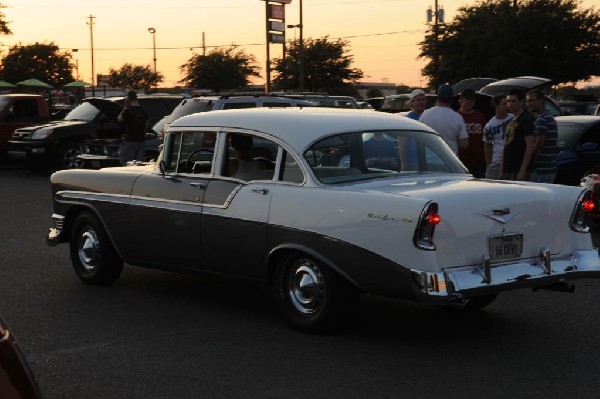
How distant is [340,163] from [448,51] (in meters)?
50.6

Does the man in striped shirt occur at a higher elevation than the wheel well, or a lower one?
higher

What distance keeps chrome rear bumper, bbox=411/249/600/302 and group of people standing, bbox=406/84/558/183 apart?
3.73 metres

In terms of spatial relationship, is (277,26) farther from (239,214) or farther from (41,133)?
(239,214)

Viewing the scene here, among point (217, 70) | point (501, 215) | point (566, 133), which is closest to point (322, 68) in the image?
point (217, 70)

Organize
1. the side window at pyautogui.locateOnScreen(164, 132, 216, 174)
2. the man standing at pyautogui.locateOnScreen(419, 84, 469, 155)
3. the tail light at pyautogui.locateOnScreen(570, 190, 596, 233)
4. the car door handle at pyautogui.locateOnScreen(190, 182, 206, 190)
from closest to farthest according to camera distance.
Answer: the tail light at pyautogui.locateOnScreen(570, 190, 596, 233)
the car door handle at pyautogui.locateOnScreen(190, 182, 206, 190)
the side window at pyautogui.locateOnScreen(164, 132, 216, 174)
the man standing at pyautogui.locateOnScreen(419, 84, 469, 155)

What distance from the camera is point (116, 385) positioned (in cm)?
569

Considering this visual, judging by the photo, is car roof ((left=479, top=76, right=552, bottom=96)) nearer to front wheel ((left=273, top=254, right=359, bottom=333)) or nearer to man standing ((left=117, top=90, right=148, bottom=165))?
man standing ((left=117, top=90, right=148, bottom=165))

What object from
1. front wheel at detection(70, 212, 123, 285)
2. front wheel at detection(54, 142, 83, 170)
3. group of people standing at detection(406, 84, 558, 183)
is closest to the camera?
front wheel at detection(70, 212, 123, 285)

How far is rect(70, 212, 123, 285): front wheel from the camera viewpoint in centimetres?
861

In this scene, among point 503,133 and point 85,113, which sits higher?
point 85,113

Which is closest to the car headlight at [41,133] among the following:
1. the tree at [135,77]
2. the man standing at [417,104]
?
the man standing at [417,104]

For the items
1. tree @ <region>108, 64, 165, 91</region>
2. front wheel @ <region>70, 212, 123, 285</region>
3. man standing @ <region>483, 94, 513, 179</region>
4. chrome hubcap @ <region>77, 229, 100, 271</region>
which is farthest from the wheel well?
tree @ <region>108, 64, 165, 91</region>

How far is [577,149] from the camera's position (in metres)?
14.7

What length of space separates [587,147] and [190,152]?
8.16 metres
